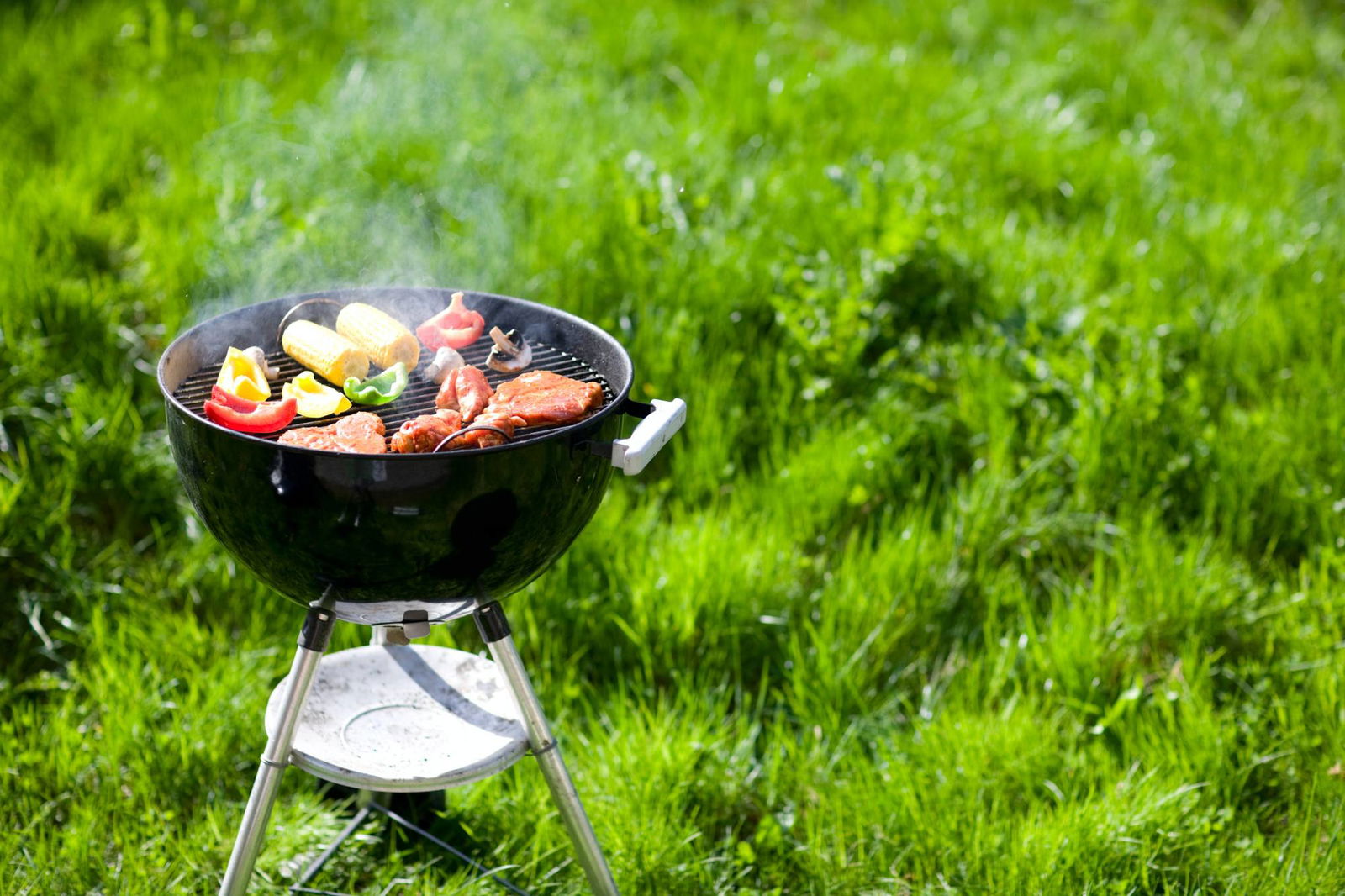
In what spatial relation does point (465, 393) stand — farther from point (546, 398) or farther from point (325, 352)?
point (325, 352)

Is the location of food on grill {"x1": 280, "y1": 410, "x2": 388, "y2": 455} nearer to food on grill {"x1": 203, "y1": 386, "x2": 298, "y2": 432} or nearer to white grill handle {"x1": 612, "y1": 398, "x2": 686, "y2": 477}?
food on grill {"x1": 203, "y1": 386, "x2": 298, "y2": 432}

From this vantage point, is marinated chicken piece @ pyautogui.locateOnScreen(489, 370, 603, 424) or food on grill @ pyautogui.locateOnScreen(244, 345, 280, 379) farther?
food on grill @ pyautogui.locateOnScreen(244, 345, 280, 379)

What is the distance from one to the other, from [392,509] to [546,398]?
0.42m

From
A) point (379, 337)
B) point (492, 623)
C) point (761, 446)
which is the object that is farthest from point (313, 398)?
point (761, 446)

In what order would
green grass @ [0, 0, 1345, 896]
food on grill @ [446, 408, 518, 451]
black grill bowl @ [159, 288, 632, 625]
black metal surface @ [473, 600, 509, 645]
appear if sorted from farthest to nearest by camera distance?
green grass @ [0, 0, 1345, 896] < black metal surface @ [473, 600, 509, 645] < food on grill @ [446, 408, 518, 451] < black grill bowl @ [159, 288, 632, 625]

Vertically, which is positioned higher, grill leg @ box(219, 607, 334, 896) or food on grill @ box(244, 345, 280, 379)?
food on grill @ box(244, 345, 280, 379)

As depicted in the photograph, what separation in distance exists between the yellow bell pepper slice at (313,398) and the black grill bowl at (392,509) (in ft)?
0.56

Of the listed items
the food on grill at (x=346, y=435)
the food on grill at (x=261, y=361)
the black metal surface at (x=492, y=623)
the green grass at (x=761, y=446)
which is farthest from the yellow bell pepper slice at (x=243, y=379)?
the green grass at (x=761, y=446)

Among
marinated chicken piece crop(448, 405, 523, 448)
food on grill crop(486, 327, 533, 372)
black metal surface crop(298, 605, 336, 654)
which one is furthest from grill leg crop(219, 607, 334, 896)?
food on grill crop(486, 327, 533, 372)

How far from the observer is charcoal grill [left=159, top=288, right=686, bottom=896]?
186 centimetres

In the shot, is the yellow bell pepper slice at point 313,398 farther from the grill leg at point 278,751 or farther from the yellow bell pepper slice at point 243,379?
the grill leg at point 278,751

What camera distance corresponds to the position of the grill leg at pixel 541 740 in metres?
2.11

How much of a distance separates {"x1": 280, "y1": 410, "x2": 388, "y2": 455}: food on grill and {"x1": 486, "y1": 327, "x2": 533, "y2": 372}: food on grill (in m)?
0.32

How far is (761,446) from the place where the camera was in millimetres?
3668
